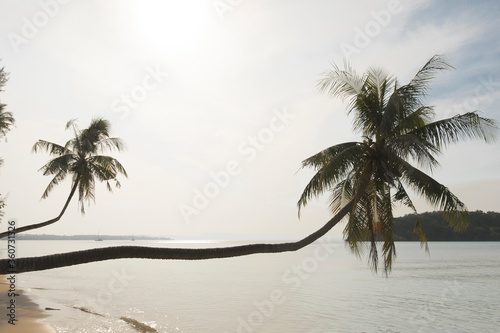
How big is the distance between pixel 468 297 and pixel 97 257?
31902 millimetres

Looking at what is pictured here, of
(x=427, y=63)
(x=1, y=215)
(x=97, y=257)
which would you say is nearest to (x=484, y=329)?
(x=427, y=63)

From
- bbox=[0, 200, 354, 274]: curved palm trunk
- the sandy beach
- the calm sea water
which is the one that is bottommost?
the calm sea water

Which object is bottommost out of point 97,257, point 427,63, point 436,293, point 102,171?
point 436,293

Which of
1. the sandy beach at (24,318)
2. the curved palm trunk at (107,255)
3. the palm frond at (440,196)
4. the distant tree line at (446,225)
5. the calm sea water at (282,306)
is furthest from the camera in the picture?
the distant tree line at (446,225)

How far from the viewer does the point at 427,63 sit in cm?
1001

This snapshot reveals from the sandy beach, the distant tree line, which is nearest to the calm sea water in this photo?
the sandy beach

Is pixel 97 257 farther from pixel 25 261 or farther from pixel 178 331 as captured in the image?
pixel 178 331

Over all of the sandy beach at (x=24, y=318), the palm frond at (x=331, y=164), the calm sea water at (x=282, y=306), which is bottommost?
the calm sea water at (x=282, y=306)

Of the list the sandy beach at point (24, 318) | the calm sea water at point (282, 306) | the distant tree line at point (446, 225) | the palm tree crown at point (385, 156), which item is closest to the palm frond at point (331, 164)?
the palm tree crown at point (385, 156)

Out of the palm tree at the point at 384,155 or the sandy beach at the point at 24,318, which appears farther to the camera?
the sandy beach at the point at 24,318

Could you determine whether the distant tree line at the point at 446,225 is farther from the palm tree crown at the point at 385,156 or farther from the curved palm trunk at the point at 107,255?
the curved palm trunk at the point at 107,255

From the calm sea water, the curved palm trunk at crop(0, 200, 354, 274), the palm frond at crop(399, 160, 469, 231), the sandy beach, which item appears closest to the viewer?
the curved palm trunk at crop(0, 200, 354, 274)

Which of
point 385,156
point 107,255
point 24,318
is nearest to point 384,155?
point 385,156

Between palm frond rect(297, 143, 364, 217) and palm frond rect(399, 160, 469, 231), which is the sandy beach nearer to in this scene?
palm frond rect(297, 143, 364, 217)
